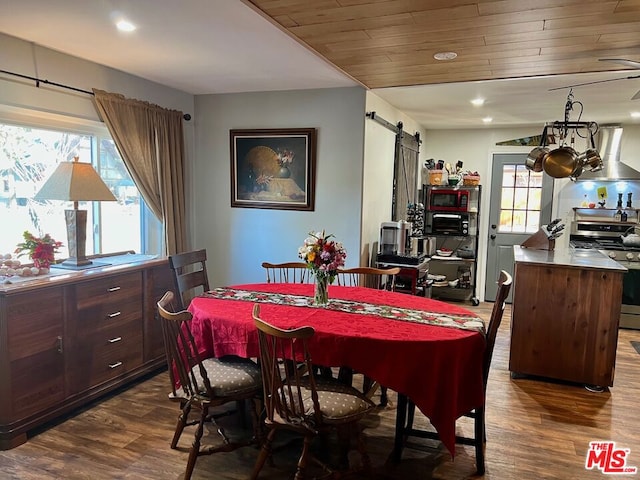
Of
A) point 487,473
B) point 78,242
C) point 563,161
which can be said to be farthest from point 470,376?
point 78,242

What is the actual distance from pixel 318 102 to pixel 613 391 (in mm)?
3385

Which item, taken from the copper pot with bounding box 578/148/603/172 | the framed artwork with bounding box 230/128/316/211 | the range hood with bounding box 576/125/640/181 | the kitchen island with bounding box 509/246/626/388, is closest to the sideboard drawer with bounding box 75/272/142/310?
the framed artwork with bounding box 230/128/316/211

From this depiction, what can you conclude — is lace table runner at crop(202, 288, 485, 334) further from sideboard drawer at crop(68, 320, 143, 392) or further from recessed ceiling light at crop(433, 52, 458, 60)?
recessed ceiling light at crop(433, 52, 458, 60)

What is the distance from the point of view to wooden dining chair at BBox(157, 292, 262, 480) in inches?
89.2

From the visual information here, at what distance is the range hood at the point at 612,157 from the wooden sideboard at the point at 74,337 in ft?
16.8

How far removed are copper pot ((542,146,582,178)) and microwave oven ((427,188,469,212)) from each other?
2266 millimetres

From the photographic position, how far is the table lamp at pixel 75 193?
3.10m

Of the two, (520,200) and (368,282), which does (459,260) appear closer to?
(520,200)

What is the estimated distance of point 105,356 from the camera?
10.6ft

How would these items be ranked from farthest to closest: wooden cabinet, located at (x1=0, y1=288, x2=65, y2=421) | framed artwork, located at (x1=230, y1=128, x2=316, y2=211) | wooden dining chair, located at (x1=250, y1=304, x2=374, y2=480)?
framed artwork, located at (x1=230, y1=128, x2=316, y2=211)
wooden cabinet, located at (x1=0, y1=288, x2=65, y2=421)
wooden dining chair, located at (x1=250, y1=304, x2=374, y2=480)

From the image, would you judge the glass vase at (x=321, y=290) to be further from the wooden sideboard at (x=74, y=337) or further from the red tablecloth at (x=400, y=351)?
the wooden sideboard at (x=74, y=337)

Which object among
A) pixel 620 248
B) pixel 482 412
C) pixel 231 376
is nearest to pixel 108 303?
pixel 231 376

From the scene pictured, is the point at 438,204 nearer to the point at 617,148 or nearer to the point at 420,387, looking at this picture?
the point at 617,148

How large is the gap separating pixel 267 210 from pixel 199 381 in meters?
2.38
